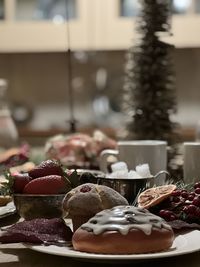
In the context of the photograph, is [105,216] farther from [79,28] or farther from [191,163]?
[79,28]

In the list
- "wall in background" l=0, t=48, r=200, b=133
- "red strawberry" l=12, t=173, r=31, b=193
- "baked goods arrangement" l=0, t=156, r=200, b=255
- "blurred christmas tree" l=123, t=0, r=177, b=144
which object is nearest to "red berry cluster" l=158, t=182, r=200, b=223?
"baked goods arrangement" l=0, t=156, r=200, b=255

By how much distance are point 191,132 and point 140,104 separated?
63.4 inches

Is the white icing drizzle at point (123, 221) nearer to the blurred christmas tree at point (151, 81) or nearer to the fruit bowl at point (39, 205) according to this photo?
the fruit bowl at point (39, 205)

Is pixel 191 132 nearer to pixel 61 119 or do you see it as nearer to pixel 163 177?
pixel 61 119

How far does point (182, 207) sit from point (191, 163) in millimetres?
350

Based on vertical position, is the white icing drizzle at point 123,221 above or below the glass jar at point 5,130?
above

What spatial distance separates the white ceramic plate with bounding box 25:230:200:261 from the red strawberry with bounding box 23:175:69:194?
21cm

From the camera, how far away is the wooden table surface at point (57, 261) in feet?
2.82

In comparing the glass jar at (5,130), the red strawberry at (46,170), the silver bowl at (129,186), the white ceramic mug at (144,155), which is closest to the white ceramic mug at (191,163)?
the white ceramic mug at (144,155)

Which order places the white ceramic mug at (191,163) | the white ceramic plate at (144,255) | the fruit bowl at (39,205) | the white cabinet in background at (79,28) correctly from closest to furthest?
the white ceramic plate at (144,255) → the fruit bowl at (39,205) → the white ceramic mug at (191,163) → the white cabinet in background at (79,28)

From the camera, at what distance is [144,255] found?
819mm

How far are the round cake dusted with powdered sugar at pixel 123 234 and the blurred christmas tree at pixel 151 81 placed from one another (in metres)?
0.90

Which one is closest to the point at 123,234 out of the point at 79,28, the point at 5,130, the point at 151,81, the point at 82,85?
the point at 151,81

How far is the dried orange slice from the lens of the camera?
1049mm
